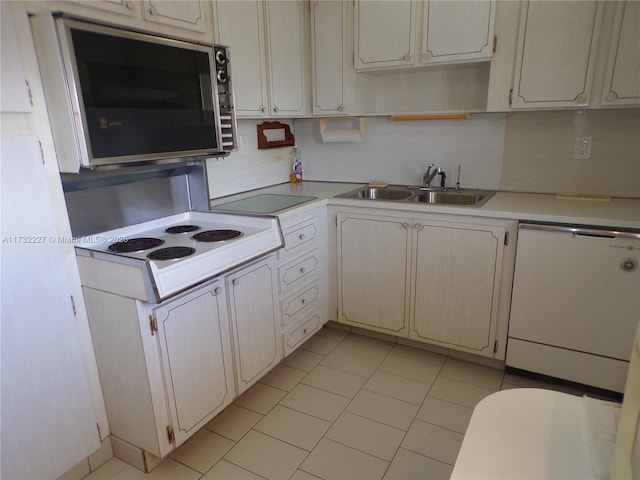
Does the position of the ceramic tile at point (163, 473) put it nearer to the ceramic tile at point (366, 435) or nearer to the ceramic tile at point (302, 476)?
the ceramic tile at point (302, 476)

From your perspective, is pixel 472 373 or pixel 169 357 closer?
pixel 169 357

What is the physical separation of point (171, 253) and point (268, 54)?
4.53ft

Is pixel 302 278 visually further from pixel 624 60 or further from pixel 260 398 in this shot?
pixel 624 60

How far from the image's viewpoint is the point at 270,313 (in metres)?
2.14

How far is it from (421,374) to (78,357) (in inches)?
65.8

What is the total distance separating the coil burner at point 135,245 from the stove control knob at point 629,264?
6.56 feet

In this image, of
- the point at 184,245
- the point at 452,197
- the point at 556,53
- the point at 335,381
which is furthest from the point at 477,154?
the point at 184,245

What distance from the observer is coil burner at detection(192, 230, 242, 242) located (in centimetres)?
178

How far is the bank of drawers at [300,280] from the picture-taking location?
2.26 meters

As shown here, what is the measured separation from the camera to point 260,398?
2.16m

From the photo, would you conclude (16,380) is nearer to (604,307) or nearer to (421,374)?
(421,374)

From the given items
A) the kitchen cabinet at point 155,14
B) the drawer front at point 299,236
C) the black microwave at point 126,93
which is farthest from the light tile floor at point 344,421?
the kitchen cabinet at point 155,14

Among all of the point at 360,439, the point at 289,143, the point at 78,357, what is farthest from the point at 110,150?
the point at 289,143

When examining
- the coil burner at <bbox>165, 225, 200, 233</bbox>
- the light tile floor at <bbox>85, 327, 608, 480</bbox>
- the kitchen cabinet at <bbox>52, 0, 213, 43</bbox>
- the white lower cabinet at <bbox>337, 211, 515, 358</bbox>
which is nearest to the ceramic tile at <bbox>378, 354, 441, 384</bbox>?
the light tile floor at <bbox>85, 327, 608, 480</bbox>
